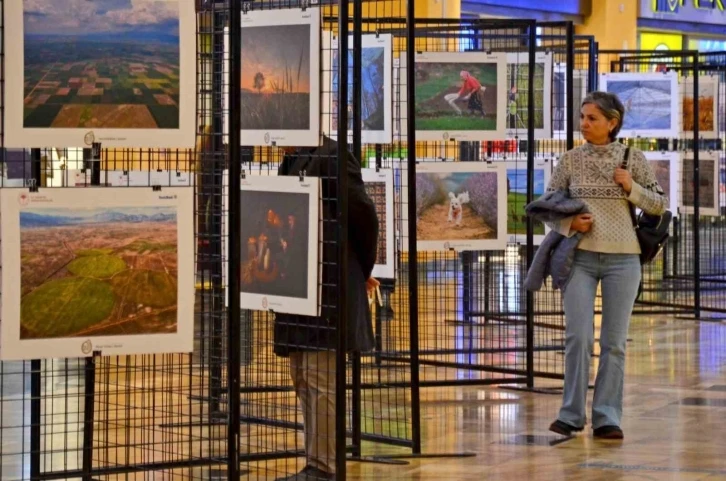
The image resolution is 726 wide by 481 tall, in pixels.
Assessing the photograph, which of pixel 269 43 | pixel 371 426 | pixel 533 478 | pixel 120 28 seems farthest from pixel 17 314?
pixel 371 426

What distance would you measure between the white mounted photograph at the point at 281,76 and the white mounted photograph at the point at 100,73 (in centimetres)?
65

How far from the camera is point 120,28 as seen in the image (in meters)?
4.46

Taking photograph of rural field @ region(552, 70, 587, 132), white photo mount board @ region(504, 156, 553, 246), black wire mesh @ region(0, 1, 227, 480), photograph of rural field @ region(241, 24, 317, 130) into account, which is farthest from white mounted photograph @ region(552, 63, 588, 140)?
photograph of rural field @ region(241, 24, 317, 130)

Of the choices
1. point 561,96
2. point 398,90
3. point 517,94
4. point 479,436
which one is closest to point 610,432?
point 479,436

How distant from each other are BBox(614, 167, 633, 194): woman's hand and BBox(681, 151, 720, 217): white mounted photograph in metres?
6.77

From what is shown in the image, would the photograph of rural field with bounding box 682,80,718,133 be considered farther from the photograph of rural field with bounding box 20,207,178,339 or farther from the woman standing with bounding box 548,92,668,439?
the photograph of rural field with bounding box 20,207,178,339

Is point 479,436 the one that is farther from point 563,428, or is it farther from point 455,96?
point 455,96

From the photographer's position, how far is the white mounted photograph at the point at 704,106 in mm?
13484

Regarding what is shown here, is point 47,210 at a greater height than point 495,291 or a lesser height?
greater

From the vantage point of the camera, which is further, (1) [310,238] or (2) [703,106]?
(2) [703,106]

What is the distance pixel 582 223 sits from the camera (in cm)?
673

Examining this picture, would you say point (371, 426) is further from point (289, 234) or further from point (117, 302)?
point (117, 302)

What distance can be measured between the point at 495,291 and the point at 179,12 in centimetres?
770

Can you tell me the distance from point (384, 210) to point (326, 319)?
2.34 m
